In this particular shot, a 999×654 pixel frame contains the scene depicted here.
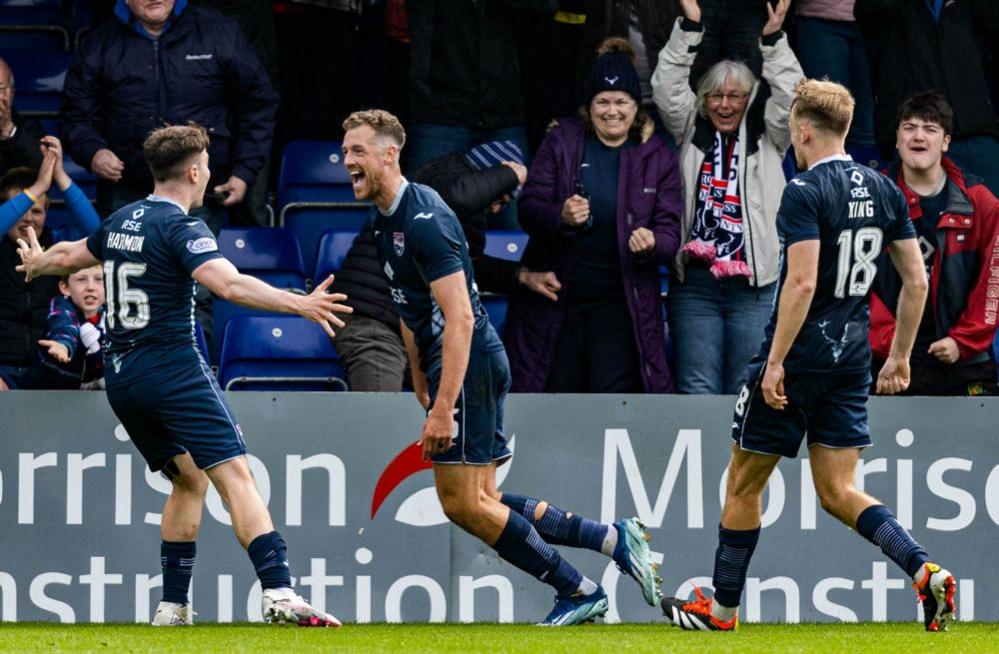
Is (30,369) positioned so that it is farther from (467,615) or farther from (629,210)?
(629,210)

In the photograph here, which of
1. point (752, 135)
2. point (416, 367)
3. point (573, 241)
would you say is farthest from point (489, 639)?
point (752, 135)

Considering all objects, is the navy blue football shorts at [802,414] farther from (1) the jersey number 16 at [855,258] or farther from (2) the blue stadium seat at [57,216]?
(2) the blue stadium seat at [57,216]

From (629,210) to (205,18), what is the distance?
2.66 meters

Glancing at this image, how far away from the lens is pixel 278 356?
9.42 metres

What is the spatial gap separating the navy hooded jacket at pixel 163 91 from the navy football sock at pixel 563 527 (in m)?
3.00

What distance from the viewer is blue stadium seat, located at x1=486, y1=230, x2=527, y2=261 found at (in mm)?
10070

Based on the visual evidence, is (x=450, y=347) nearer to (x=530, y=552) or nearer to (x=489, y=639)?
(x=530, y=552)

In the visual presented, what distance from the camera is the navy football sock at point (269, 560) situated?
6812 mm

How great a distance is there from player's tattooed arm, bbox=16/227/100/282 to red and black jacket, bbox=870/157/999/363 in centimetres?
390

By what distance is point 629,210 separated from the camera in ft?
29.8

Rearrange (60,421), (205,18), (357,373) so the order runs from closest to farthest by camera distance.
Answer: (60,421) → (357,373) → (205,18)

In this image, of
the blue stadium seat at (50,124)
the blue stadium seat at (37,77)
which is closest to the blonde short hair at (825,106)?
the blue stadium seat at (50,124)

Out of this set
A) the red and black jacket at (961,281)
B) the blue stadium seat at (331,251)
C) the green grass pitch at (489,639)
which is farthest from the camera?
the blue stadium seat at (331,251)

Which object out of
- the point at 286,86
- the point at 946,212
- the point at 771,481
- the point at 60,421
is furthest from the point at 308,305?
the point at 286,86
